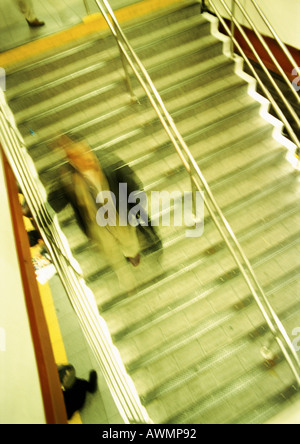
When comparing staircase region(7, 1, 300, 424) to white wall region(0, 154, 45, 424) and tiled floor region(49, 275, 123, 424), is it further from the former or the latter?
tiled floor region(49, 275, 123, 424)

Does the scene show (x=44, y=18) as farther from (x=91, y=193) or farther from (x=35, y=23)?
(x=91, y=193)

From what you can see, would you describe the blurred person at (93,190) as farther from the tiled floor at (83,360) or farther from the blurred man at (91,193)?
the tiled floor at (83,360)

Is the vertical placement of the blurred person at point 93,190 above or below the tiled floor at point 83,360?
above

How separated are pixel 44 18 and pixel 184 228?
10.2 ft

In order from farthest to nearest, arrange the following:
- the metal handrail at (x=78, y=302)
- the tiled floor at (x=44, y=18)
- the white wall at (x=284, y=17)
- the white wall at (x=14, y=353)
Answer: the tiled floor at (x=44, y=18)
the white wall at (x=284, y=17)
the metal handrail at (x=78, y=302)
the white wall at (x=14, y=353)

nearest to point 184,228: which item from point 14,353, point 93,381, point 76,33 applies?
point 14,353

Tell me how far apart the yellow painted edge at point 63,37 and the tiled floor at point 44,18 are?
5.4 inches

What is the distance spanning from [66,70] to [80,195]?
1909 millimetres

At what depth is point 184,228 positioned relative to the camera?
322 cm

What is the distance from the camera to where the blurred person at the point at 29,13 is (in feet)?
12.4

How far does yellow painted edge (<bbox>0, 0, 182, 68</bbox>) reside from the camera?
3537mm

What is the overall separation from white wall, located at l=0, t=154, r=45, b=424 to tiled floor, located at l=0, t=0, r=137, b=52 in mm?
2320

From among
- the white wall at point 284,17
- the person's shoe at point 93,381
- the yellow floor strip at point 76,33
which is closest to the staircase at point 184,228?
the yellow floor strip at point 76,33
